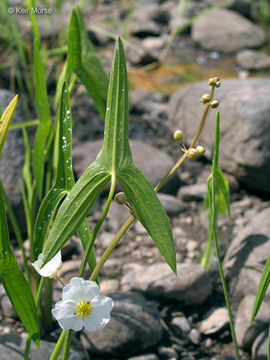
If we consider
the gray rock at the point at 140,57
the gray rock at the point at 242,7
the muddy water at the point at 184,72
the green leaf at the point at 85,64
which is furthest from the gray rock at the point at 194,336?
the gray rock at the point at 242,7

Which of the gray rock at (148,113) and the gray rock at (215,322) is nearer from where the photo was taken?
the gray rock at (215,322)

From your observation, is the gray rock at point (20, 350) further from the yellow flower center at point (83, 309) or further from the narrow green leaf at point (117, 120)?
the narrow green leaf at point (117, 120)

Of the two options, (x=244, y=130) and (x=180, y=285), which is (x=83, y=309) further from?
(x=244, y=130)

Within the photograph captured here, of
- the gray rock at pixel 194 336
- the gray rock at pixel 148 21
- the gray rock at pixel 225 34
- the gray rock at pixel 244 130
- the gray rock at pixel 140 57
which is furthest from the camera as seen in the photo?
the gray rock at pixel 148 21

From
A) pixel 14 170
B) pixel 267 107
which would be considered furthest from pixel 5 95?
pixel 267 107

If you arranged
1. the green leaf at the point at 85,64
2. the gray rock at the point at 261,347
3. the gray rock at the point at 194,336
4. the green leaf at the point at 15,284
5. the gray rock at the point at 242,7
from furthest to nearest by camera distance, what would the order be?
1. the gray rock at the point at 242,7
2. the gray rock at the point at 194,336
3. the gray rock at the point at 261,347
4. the green leaf at the point at 85,64
5. the green leaf at the point at 15,284

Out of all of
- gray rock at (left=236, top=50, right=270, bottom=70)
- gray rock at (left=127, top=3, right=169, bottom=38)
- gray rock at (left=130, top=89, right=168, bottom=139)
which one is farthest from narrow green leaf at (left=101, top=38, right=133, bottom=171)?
gray rock at (left=127, top=3, right=169, bottom=38)
